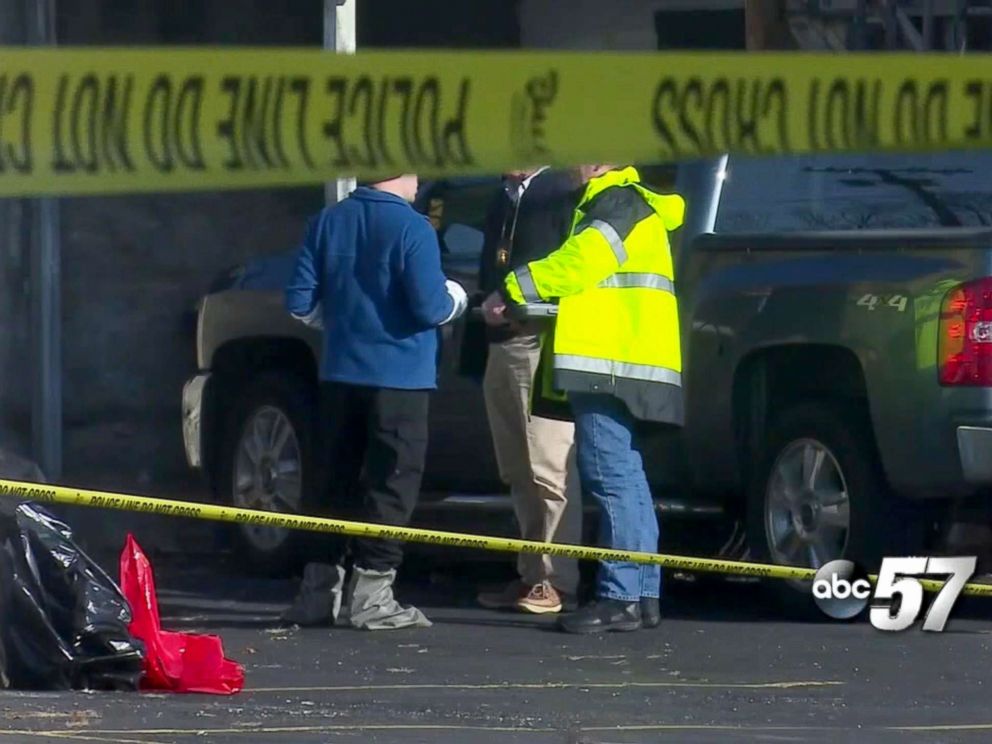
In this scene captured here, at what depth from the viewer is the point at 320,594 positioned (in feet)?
22.9

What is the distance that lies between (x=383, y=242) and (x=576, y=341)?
0.67 m

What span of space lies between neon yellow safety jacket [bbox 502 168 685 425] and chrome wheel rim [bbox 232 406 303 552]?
1.52 m

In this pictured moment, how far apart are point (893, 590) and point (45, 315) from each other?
13.8 ft

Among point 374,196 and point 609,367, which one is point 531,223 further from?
point 609,367

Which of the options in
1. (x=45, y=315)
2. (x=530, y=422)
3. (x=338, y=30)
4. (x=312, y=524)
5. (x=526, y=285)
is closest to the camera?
(x=312, y=524)

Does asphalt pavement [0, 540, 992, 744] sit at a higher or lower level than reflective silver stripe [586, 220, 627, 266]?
lower

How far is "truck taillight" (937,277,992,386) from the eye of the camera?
20.7 feet

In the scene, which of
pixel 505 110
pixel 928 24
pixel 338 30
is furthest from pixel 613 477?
pixel 928 24

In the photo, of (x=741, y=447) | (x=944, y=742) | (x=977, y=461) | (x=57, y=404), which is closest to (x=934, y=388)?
(x=977, y=461)

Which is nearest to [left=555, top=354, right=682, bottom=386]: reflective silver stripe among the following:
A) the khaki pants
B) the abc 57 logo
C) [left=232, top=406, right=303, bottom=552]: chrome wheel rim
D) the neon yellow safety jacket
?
the neon yellow safety jacket

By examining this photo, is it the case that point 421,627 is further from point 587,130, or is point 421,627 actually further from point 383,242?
point 587,130

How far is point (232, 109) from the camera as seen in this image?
134 inches

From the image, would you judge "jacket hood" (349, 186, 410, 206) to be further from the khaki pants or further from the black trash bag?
the black trash bag

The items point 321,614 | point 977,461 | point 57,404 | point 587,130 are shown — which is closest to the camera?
point 587,130
